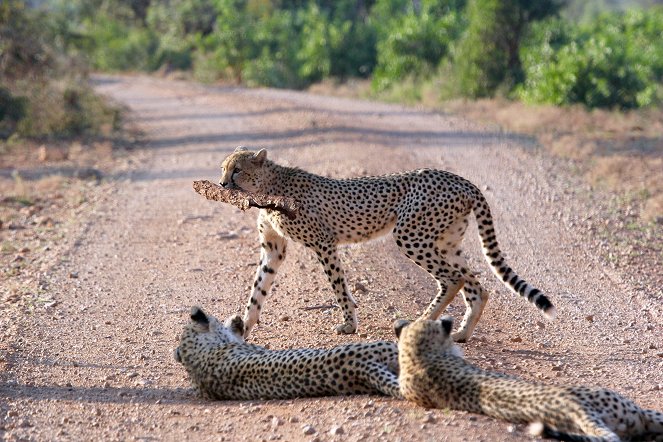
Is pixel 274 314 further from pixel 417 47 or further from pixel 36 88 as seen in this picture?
pixel 417 47

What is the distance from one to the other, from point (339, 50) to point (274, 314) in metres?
23.9

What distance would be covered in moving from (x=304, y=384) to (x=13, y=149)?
1339cm

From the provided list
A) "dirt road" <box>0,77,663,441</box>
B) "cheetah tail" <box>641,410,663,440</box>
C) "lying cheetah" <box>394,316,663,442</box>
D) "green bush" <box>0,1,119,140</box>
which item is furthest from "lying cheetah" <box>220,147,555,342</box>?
"green bush" <box>0,1,119,140</box>

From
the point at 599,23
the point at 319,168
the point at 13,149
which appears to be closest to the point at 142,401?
the point at 319,168

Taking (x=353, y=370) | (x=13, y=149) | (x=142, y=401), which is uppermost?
(x=353, y=370)

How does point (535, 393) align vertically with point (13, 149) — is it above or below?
above

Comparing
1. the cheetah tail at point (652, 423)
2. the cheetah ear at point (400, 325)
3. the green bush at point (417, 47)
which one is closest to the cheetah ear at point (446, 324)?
the cheetah ear at point (400, 325)

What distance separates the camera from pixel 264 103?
24.2 meters

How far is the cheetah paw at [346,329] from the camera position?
6.84 metres

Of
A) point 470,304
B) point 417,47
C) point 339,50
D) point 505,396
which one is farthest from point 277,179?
point 339,50

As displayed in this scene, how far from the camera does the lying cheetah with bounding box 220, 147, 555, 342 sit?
6.74 metres

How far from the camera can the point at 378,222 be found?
6.96 meters

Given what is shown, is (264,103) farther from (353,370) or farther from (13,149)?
(353,370)

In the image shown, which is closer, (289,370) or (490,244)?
(289,370)
